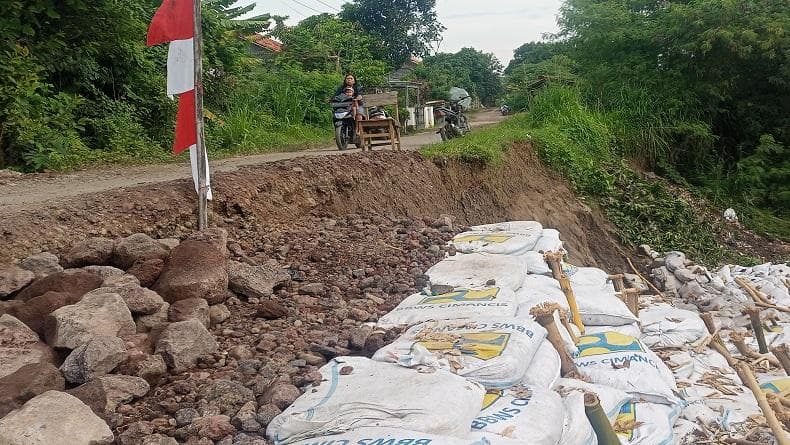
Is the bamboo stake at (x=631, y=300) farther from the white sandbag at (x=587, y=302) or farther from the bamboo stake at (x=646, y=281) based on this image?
the bamboo stake at (x=646, y=281)

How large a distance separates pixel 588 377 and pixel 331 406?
1384 mm

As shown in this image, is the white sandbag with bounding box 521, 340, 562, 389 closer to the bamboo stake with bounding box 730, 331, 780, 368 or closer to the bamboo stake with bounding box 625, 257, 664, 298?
the bamboo stake with bounding box 730, 331, 780, 368

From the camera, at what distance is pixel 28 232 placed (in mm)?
3473

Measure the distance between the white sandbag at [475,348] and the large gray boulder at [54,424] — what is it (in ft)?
3.27

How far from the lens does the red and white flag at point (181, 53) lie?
3721mm

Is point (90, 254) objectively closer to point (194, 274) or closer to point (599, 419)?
point (194, 274)

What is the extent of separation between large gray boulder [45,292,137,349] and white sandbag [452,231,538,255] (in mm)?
2312

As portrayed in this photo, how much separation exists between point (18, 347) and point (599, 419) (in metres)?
2.11

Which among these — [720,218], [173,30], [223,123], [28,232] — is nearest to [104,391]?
[28,232]

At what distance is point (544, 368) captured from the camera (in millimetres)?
2619

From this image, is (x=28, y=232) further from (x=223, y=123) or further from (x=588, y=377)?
(x=223, y=123)

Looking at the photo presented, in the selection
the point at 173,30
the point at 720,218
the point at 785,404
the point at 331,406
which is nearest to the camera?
the point at 331,406

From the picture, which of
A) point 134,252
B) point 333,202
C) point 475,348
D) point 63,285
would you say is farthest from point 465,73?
point 475,348

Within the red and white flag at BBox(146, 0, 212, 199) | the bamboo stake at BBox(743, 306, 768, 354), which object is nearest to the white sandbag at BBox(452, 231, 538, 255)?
the bamboo stake at BBox(743, 306, 768, 354)
